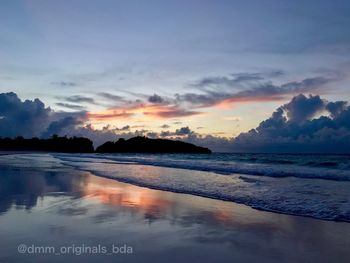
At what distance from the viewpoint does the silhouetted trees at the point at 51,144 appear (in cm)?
14038

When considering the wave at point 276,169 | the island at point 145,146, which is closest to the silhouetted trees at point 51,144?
the island at point 145,146

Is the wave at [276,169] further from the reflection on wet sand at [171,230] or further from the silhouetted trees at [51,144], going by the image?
the silhouetted trees at [51,144]

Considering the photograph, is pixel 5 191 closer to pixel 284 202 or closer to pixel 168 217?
pixel 168 217

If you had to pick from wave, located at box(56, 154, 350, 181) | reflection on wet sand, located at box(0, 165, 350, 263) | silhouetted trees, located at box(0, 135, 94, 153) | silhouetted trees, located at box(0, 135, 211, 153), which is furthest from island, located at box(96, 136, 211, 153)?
reflection on wet sand, located at box(0, 165, 350, 263)

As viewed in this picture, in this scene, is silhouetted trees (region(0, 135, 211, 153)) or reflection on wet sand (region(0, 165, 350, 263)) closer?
reflection on wet sand (region(0, 165, 350, 263))

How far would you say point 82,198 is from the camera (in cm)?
1191

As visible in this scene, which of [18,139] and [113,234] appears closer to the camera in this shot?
[113,234]

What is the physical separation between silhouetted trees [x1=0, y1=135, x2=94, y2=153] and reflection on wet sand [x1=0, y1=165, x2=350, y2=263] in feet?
456

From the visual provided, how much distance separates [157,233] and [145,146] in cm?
15407

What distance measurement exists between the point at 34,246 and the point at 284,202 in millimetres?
8457

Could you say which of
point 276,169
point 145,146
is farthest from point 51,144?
point 276,169

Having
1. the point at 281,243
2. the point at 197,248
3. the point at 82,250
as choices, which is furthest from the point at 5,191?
the point at 281,243

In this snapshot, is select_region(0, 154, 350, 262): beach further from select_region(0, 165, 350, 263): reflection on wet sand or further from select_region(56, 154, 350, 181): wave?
select_region(56, 154, 350, 181): wave

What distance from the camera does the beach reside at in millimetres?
5730
